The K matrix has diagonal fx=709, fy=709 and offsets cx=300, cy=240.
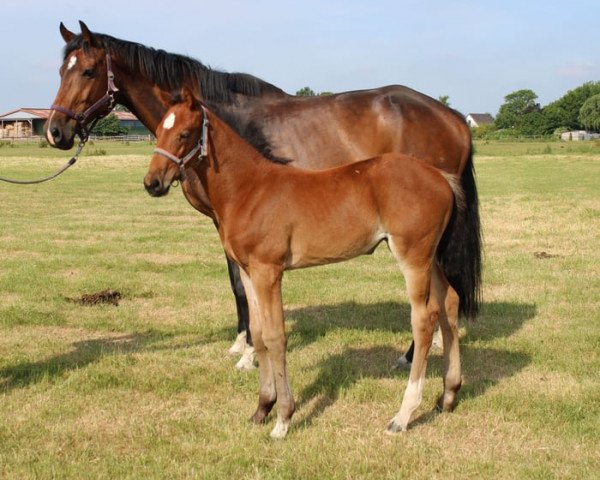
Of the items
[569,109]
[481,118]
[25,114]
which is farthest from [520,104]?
[25,114]

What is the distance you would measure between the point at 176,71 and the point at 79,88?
0.78 meters

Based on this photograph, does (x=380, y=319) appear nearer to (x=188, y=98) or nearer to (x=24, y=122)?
(x=188, y=98)

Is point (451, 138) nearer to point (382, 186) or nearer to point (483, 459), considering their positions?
point (382, 186)

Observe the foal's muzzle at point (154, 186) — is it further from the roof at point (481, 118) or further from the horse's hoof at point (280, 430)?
the roof at point (481, 118)

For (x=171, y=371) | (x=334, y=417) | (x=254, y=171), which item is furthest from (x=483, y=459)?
(x=171, y=371)

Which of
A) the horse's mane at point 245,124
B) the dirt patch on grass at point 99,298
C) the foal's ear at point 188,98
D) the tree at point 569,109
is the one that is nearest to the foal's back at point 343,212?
the foal's ear at point 188,98

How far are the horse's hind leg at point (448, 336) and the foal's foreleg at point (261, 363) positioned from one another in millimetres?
1175

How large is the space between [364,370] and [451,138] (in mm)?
2180

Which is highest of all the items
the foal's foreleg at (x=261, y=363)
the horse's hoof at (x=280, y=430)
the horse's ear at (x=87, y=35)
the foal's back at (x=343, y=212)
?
the horse's ear at (x=87, y=35)

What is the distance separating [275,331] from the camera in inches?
168

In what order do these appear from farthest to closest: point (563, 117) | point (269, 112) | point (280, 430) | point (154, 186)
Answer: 1. point (563, 117)
2. point (269, 112)
3. point (280, 430)
4. point (154, 186)

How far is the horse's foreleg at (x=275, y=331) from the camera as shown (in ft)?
13.7

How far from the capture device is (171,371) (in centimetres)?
563

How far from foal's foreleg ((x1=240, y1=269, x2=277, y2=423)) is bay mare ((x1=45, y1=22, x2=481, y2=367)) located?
1.36m
